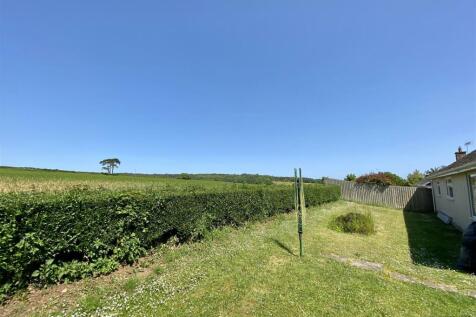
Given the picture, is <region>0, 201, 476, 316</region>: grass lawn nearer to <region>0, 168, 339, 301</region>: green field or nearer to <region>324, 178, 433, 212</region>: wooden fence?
<region>0, 168, 339, 301</region>: green field

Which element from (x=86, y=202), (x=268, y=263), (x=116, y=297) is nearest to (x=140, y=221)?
(x=86, y=202)

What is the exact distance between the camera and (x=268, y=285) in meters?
4.62

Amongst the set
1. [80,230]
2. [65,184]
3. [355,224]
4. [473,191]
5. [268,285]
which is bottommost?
[268,285]

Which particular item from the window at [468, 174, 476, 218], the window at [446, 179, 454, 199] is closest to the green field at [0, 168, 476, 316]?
the window at [468, 174, 476, 218]

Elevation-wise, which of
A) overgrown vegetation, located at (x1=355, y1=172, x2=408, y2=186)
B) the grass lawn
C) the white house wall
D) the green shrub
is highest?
overgrown vegetation, located at (x1=355, y1=172, x2=408, y2=186)

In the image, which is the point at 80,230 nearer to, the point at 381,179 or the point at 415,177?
the point at 381,179

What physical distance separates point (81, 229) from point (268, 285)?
12.2ft

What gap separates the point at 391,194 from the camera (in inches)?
778

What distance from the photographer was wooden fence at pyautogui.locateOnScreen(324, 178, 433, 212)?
18500 mm

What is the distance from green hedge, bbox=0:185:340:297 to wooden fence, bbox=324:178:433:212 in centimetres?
1841

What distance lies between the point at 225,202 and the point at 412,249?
6177mm

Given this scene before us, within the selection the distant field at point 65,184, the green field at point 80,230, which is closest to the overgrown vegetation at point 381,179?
the distant field at point 65,184

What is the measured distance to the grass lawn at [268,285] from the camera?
374cm

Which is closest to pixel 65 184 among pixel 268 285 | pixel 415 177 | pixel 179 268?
pixel 179 268
